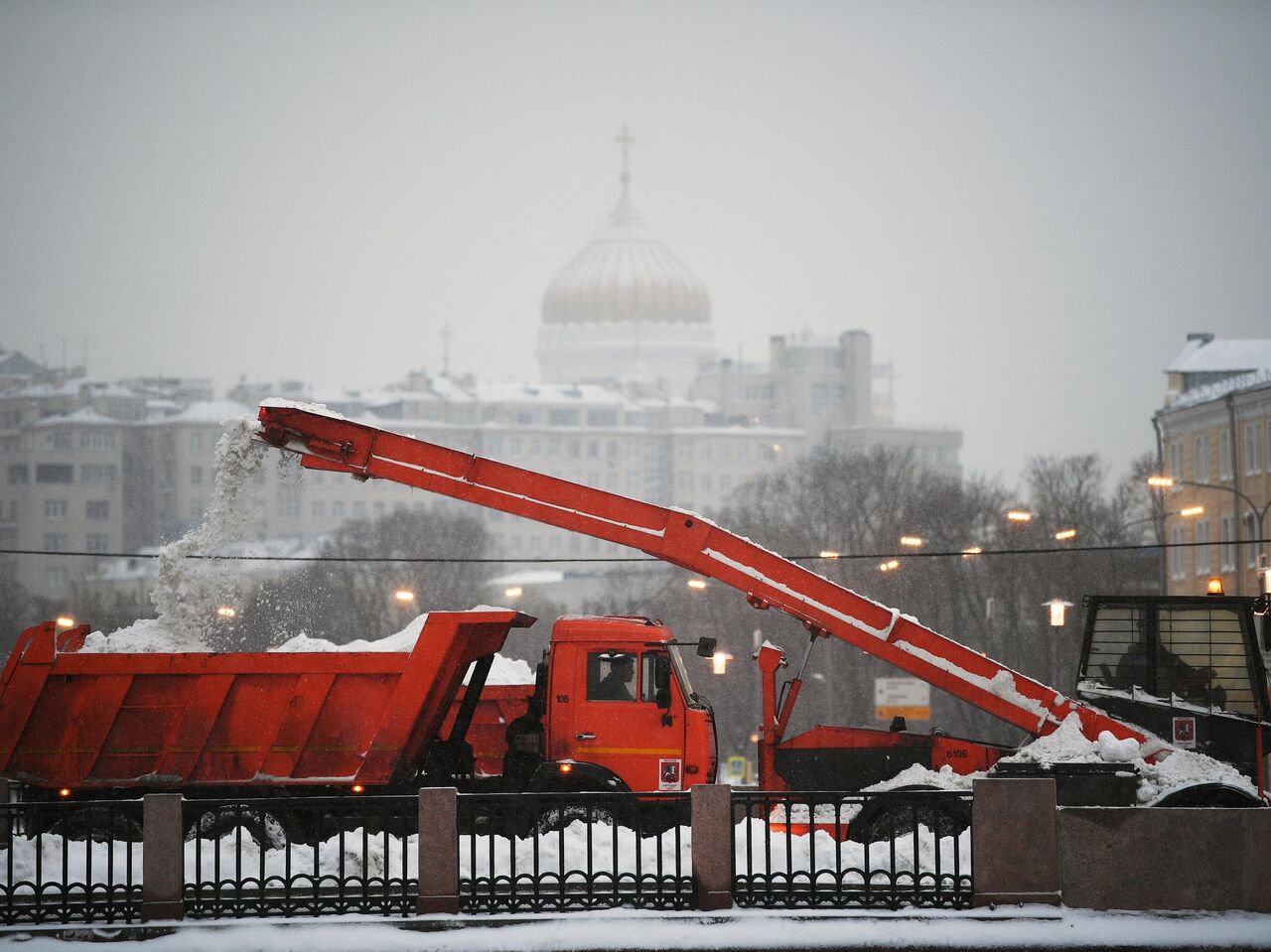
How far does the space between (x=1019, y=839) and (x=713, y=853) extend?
8.80 ft

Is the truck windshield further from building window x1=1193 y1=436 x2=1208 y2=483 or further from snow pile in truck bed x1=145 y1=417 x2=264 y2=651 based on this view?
building window x1=1193 y1=436 x2=1208 y2=483

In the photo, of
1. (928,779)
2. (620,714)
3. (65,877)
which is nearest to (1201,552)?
(928,779)

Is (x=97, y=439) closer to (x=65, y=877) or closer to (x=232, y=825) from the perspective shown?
(x=232, y=825)

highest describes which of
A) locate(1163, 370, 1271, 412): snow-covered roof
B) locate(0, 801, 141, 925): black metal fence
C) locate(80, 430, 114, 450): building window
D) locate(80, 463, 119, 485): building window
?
locate(80, 430, 114, 450): building window

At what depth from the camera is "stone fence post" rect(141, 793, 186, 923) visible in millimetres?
19453

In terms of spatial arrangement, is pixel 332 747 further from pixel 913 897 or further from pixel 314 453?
pixel 913 897

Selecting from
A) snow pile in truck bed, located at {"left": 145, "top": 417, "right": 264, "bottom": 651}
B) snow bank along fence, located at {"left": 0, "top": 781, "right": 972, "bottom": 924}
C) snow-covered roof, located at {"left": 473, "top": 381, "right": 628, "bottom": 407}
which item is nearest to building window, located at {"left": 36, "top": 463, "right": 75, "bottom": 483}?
snow-covered roof, located at {"left": 473, "top": 381, "right": 628, "bottom": 407}

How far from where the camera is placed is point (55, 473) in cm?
16038

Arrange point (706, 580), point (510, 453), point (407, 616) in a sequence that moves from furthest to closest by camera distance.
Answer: point (510, 453), point (407, 616), point (706, 580)

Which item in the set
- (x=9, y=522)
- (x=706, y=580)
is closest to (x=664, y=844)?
(x=706, y=580)

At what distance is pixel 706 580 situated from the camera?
75.1 m

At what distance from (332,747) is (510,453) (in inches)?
6098

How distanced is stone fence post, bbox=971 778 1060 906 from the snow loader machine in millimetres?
2730

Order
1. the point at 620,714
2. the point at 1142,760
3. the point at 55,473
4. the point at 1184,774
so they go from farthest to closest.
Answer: the point at 55,473 < the point at 620,714 < the point at 1142,760 < the point at 1184,774
